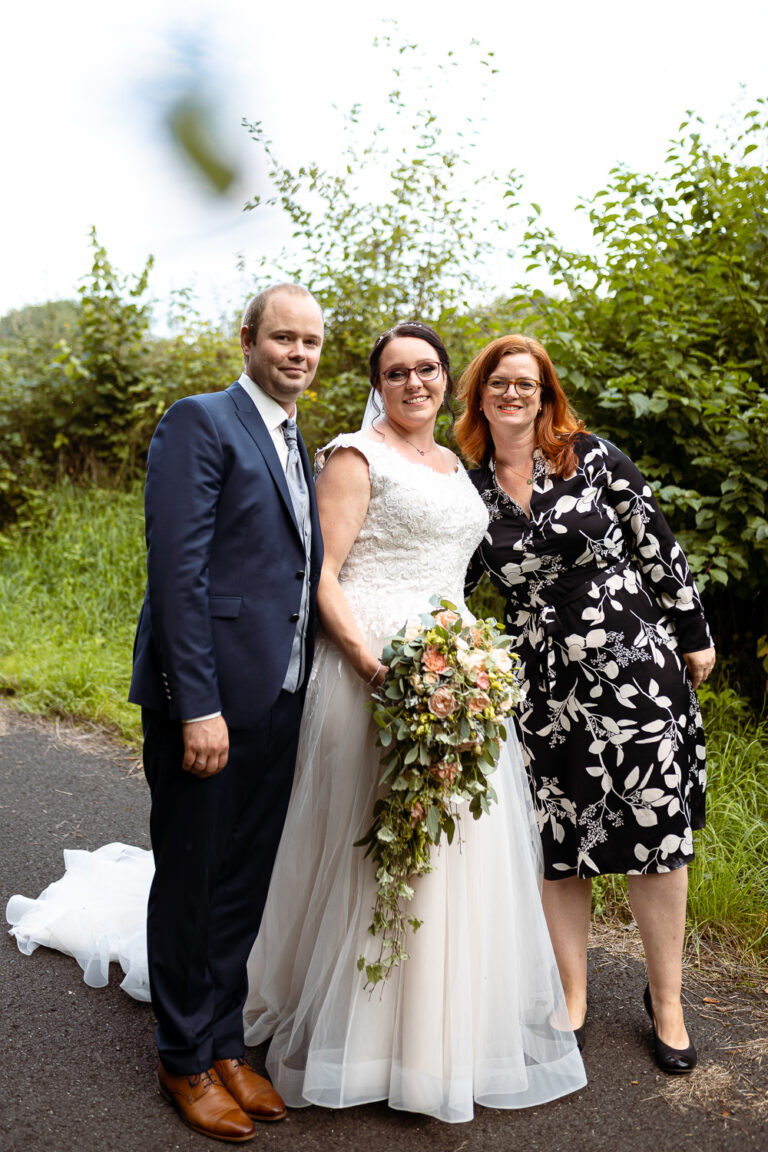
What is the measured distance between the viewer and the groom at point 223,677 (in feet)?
8.59

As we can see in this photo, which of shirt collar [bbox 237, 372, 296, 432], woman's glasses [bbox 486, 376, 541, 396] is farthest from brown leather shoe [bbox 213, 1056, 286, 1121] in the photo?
woman's glasses [bbox 486, 376, 541, 396]

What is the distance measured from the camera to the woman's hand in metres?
3.30

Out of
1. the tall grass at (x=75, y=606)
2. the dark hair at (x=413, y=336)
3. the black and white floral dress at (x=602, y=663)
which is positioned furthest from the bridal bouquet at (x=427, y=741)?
the tall grass at (x=75, y=606)

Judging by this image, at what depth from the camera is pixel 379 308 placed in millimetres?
7441

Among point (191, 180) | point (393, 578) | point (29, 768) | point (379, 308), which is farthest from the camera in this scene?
point (379, 308)

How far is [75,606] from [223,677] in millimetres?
6147

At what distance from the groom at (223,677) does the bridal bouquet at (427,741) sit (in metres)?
0.33

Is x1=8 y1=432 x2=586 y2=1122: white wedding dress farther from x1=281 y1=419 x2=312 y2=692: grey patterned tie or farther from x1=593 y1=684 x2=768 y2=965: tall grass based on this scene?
x1=593 y1=684 x2=768 y2=965: tall grass

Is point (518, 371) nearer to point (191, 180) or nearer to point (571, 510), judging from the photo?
point (571, 510)

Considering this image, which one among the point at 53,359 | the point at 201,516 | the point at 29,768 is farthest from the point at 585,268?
the point at 53,359

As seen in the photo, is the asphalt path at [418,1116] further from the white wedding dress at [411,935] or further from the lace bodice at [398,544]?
the lace bodice at [398,544]

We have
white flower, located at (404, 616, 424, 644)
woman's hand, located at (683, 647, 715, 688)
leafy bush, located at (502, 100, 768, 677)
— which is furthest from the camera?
leafy bush, located at (502, 100, 768, 677)

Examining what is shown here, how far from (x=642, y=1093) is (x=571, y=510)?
72.9 inches

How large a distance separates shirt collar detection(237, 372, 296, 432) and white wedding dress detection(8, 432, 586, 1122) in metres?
0.29
